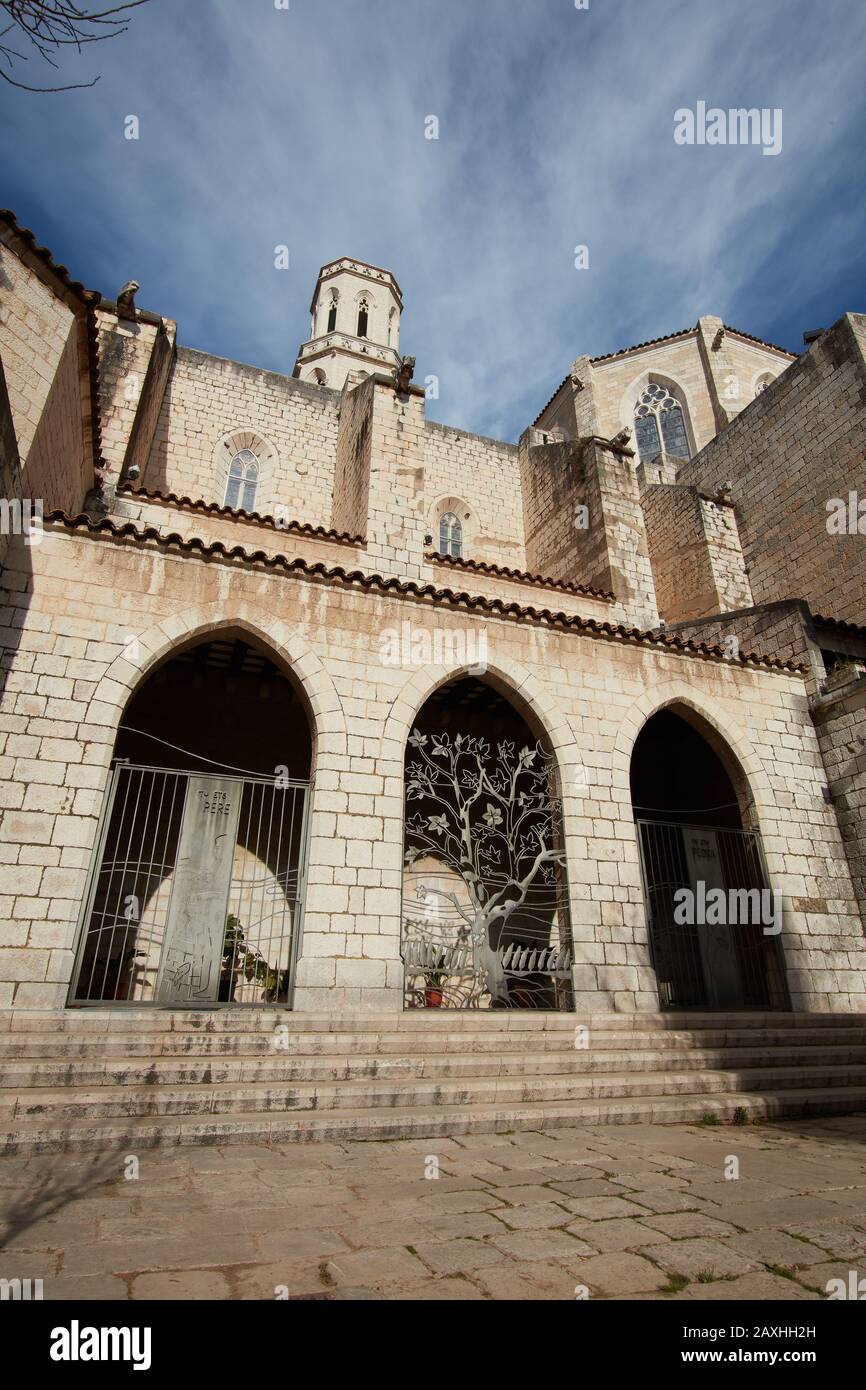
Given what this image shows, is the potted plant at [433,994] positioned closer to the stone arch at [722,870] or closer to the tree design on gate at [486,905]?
the tree design on gate at [486,905]

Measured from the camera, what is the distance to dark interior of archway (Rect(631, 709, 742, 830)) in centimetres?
1090

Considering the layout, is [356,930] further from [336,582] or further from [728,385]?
[728,385]

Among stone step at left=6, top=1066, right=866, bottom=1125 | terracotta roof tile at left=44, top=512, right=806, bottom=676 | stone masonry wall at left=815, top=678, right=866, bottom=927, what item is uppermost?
terracotta roof tile at left=44, top=512, right=806, bottom=676

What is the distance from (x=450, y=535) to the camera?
15531 millimetres

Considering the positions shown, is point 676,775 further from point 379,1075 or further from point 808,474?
point 379,1075

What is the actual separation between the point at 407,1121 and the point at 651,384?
2488 centimetres

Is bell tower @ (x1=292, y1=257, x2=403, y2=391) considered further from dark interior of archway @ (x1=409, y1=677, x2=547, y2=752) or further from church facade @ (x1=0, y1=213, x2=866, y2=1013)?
dark interior of archway @ (x1=409, y1=677, x2=547, y2=752)

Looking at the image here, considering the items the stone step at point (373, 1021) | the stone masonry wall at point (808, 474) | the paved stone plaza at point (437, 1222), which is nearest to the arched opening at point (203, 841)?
the stone step at point (373, 1021)

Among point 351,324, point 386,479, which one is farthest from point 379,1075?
point 351,324

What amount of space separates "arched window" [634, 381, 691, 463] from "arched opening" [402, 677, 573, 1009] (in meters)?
16.3

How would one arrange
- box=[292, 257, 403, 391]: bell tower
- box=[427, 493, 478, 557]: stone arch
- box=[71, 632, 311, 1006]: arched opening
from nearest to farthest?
box=[71, 632, 311, 1006]: arched opening
box=[427, 493, 478, 557]: stone arch
box=[292, 257, 403, 391]: bell tower

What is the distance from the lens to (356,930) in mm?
6402

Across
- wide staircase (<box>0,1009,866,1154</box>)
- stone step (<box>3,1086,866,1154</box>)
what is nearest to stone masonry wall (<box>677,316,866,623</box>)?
wide staircase (<box>0,1009,866,1154</box>)

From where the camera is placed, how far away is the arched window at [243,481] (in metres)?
13.8
